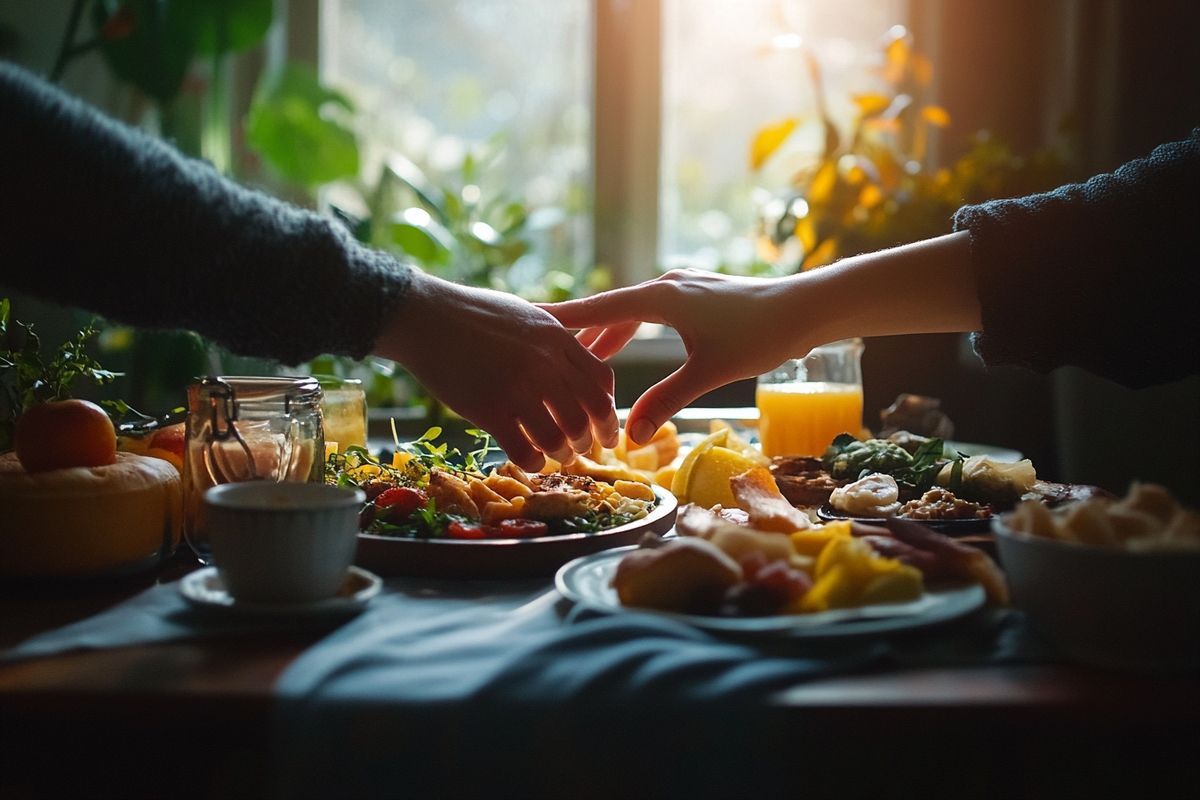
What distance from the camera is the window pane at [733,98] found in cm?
360

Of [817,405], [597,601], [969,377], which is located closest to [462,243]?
[969,377]

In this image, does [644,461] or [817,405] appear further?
[817,405]

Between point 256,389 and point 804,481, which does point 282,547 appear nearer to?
point 256,389

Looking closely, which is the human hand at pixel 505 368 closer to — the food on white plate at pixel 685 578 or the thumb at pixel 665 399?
the thumb at pixel 665 399

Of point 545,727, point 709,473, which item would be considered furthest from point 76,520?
point 709,473

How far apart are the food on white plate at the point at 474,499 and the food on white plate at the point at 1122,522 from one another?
0.44m

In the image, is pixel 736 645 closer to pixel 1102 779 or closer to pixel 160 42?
pixel 1102 779

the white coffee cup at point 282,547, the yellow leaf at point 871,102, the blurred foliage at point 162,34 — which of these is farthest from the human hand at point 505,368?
the blurred foliage at point 162,34

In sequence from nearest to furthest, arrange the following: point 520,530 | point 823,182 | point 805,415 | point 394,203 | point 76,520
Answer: point 76,520
point 520,530
point 805,415
point 823,182
point 394,203

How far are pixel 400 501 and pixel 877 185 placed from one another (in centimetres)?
183

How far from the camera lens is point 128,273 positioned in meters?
0.98

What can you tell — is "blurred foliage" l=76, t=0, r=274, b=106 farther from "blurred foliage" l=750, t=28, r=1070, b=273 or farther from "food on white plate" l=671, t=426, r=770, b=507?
"food on white plate" l=671, t=426, r=770, b=507

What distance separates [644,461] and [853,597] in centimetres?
79

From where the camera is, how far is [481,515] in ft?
3.72
